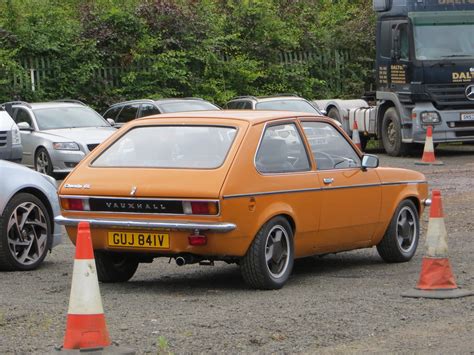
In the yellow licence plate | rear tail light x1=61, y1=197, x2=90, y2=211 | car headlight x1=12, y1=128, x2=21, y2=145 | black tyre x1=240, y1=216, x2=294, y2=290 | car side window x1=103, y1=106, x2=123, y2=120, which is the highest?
rear tail light x1=61, y1=197, x2=90, y2=211

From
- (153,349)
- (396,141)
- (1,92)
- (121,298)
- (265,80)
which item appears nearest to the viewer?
(153,349)

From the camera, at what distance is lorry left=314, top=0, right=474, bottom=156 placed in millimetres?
26000

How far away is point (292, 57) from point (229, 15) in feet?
7.65

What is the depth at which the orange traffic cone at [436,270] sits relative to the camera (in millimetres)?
9703

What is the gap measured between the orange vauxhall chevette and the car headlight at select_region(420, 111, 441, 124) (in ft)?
48.5

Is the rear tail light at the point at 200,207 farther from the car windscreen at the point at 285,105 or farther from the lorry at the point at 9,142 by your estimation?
the car windscreen at the point at 285,105

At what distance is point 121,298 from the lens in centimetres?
981

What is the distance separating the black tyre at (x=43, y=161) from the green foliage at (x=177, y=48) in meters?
9.15

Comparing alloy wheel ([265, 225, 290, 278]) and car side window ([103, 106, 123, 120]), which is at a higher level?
alloy wheel ([265, 225, 290, 278])

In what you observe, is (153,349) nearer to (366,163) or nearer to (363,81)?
(366,163)

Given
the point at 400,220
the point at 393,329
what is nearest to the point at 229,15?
the point at 400,220

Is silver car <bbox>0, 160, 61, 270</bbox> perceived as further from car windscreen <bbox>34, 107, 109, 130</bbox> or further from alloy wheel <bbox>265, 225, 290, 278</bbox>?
car windscreen <bbox>34, 107, 109, 130</bbox>

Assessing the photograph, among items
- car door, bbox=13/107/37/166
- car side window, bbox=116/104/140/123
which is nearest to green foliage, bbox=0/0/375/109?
car side window, bbox=116/104/140/123

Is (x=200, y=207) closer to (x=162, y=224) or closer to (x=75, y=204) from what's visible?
(x=162, y=224)
